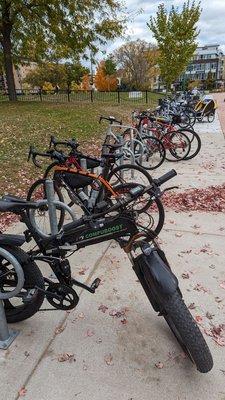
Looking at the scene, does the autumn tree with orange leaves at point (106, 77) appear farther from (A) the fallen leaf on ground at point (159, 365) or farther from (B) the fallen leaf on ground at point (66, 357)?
(A) the fallen leaf on ground at point (159, 365)

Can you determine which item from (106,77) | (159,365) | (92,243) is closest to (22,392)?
(159,365)

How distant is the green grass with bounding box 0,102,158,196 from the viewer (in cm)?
617

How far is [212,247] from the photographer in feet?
12.6

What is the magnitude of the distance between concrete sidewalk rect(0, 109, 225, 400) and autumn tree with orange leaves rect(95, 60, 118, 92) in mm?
46056

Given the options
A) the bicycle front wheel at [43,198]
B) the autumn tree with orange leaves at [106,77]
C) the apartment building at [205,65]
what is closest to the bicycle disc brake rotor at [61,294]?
the bicycle front wheel at [43,198]

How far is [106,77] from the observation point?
4938 centimetres

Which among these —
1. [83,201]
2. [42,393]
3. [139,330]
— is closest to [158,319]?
[139,330]

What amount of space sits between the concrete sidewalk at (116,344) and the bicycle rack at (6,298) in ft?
0.18

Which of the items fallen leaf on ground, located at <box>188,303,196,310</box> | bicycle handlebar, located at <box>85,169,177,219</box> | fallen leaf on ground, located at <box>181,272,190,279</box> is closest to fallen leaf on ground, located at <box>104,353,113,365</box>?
fallen leaf on ground, located at <box>188,303,196,310</box>

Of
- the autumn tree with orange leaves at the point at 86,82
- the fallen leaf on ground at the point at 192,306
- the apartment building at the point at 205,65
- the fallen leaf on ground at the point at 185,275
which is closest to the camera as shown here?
the fallen leaf on ground at the point at 192,306

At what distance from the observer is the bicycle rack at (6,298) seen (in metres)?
2.25

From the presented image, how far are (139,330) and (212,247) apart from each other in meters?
1.58

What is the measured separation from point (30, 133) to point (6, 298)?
756 cm

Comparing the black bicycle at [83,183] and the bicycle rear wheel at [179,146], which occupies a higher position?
the black bicycle at [83,183]
